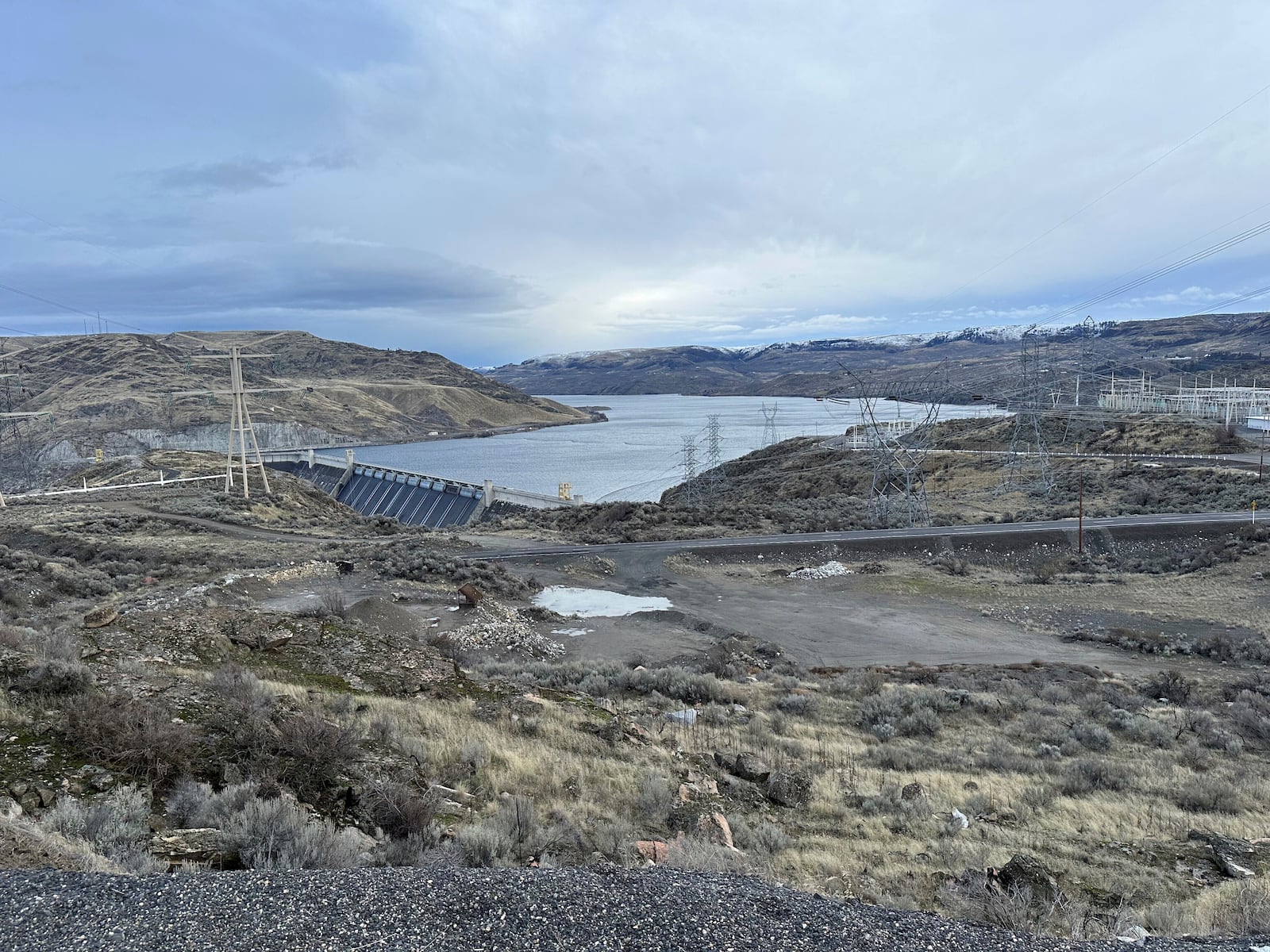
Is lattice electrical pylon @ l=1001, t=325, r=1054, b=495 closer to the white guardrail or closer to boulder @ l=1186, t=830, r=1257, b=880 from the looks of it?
boulder @ l=1186, t=830, r=1257, b=880

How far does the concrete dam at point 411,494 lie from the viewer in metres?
50.1

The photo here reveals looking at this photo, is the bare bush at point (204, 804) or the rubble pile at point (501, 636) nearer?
the bare bush at point (204, 804)

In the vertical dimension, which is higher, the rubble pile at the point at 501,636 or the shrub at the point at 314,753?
the shrub at the point at 314,753

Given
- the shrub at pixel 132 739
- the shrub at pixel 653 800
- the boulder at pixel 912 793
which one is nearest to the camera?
the shrub at pixel 132 739

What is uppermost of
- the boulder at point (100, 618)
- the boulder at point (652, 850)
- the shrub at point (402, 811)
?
the boulder at point (100, 618)

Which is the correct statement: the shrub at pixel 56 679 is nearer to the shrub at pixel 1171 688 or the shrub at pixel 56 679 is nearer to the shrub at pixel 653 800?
the shrub at pixel 653 800

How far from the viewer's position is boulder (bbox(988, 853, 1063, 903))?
4938 mm

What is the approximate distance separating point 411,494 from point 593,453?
4757cm

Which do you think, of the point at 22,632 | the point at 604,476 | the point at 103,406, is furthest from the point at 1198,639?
the point at 103,406

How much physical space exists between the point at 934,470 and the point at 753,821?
176ft

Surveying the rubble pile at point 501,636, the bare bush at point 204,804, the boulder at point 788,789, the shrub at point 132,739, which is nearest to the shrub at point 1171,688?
the boulder at point 788,789

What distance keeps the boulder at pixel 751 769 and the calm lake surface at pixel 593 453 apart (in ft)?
158

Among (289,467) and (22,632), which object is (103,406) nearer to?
(289,467)

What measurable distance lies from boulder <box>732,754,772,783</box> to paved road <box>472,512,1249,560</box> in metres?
20.0
